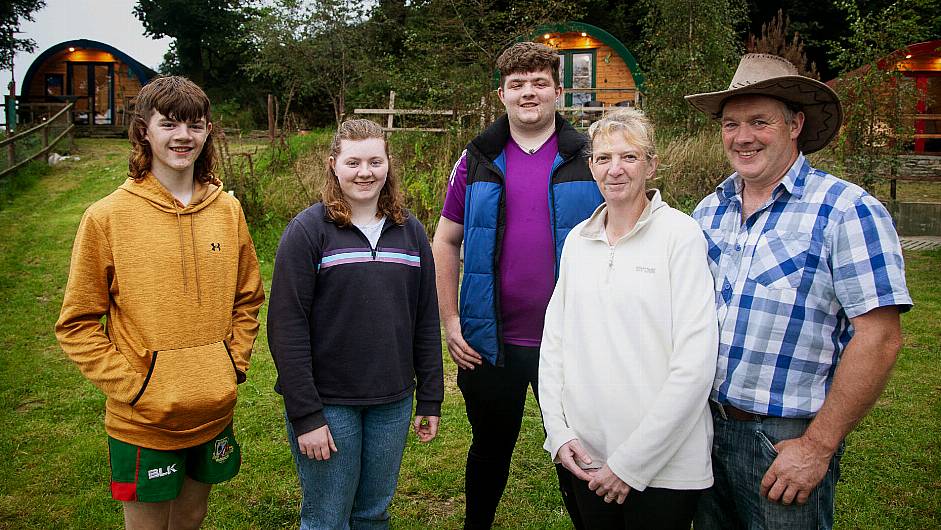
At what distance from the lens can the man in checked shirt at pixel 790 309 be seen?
1.98 metres

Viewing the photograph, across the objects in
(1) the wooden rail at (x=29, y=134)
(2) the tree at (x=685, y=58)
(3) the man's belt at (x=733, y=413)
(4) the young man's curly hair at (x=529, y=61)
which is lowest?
(3) the man's belt at (x=733, y=413)

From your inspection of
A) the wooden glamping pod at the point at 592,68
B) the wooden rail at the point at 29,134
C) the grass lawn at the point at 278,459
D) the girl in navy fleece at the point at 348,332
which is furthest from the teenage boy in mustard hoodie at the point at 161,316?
the wooden glamping pod at the point at 592,68

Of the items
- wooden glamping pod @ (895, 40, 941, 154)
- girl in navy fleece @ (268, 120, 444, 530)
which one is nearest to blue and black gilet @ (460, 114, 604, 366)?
girl in navy fleece @ (268, 120, 444, 530)

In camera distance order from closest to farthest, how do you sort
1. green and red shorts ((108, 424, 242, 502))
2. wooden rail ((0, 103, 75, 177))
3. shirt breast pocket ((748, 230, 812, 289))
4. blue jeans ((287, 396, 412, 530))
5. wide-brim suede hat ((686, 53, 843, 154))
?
shirt breast pocket ((748, 230, 812, 289)), wide-brim suede hat ((686, 53, 843, 154)), green and red shorts ((108, 424, 242, 502)), blue jeans ((287, 396, 412, 530)), wooden rail ((0, 103, 75, 177))

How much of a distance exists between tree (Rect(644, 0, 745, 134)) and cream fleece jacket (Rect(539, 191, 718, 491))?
9.68m

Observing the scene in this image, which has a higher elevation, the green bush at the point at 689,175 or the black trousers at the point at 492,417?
the green bush at the point at 689,175

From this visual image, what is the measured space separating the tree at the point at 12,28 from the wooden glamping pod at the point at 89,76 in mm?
1181

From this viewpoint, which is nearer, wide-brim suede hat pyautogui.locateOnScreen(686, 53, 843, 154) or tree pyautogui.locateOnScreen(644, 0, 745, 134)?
wide-brim suede hat pyautogui.locateOnScreen(686, 53, 843, 154)

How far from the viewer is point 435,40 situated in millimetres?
17344

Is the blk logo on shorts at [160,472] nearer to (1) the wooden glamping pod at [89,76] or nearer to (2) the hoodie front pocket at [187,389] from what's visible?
(2) the hoodie front pocket at [187,389]

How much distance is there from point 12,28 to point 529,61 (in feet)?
81.9

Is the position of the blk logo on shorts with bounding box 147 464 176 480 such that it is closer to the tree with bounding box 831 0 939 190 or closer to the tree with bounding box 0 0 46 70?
the tree with bounding box 831 0 939 190

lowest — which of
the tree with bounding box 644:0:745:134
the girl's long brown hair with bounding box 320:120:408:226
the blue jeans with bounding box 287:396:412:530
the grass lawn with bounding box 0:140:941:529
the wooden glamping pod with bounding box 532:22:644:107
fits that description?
the grass lawn with bounding box 0:140:941:529

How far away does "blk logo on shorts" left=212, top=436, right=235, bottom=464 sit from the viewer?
252 centimetres
